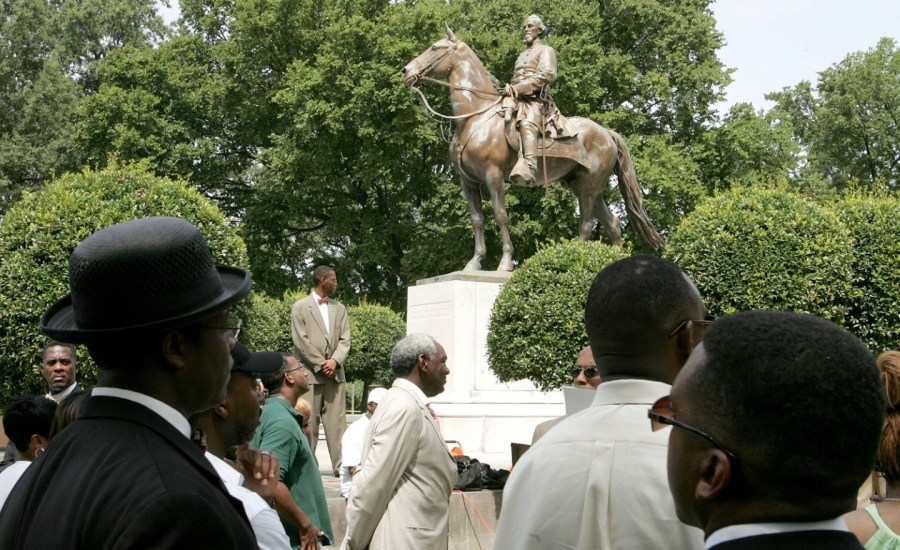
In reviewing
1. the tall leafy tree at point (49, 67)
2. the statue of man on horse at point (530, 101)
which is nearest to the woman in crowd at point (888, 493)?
the statue of man on horse at point (530, 101)

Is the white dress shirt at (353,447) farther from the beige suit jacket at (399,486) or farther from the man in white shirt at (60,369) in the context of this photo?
the beige suit jacket at (399,486)

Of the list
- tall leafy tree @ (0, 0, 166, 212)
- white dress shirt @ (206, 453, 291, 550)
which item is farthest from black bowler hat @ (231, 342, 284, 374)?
tall leafy tree @ (0, 0, 166, 212)

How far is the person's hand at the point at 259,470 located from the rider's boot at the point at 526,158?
11.7 metres

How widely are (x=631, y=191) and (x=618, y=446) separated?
1560 centimetres

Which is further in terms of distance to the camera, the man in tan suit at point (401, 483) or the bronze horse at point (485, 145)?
the bronze horse at point (485, 145)

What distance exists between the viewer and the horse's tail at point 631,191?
17203mm

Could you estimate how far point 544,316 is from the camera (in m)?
13.5

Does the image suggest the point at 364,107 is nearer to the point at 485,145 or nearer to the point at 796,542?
the point at 485,145

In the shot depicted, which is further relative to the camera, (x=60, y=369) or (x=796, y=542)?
(x=60, y=369)

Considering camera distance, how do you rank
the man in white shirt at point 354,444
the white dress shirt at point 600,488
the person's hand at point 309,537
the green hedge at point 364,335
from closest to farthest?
the white dress shirt at point 600,488
the person's hand at point 309,537
the man in white shirt at point 354,444
the green hedge at point 364,335

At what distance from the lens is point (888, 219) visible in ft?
43.9

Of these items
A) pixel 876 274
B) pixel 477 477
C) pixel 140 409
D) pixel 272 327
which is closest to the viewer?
pixel 140 409

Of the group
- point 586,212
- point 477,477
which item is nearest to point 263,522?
point 477,477

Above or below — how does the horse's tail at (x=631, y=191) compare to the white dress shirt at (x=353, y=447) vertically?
above
